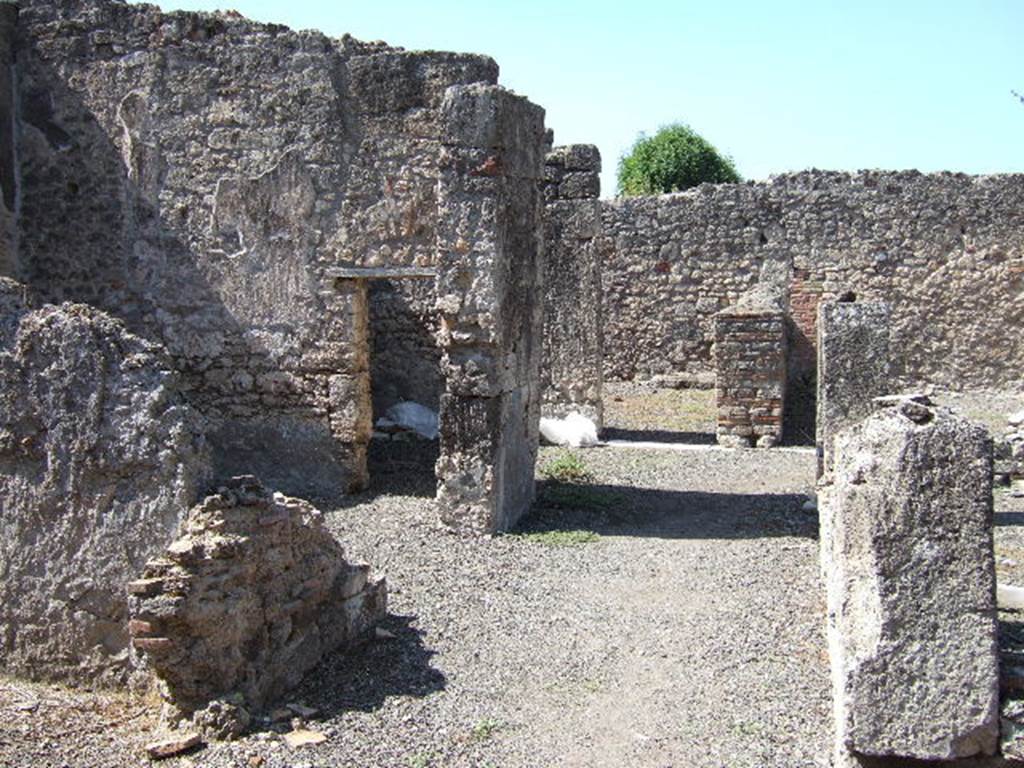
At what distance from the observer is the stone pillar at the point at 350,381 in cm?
980

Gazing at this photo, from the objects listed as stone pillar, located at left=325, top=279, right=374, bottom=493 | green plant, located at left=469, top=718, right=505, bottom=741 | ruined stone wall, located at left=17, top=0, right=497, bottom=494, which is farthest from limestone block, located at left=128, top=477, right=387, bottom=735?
ruined stone wall, located at left=17, top=0, right=497, bottom=494

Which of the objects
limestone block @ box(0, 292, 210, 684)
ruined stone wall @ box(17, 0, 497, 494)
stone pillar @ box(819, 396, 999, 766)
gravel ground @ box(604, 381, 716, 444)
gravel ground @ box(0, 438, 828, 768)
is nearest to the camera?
stone pillar @ box(819, 396, 999, 766)

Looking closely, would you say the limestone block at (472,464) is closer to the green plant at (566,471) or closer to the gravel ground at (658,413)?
the green plant at (566,471)

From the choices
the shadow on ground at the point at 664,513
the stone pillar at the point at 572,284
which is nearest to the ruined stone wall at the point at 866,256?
the stone pillar at the point at 572,284

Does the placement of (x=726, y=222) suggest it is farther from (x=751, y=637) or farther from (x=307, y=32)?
(x=751, y=637)

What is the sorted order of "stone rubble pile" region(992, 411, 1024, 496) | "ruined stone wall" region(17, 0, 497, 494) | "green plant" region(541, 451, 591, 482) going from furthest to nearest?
"green plant" region(541, 451, 591, 482)
"stone rubble pile" region(992, 411, 1024, 496)
"ruined stone wall" region(17, 0, 497, 494)

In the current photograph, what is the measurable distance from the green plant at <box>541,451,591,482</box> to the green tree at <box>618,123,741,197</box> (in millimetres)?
21851

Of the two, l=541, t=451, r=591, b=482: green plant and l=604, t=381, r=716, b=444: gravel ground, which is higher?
l=604, t=381, r=716, b=444: gravel ground

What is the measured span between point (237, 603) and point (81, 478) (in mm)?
957

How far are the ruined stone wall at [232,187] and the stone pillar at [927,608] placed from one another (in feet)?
20.7

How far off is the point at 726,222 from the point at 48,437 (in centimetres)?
1351

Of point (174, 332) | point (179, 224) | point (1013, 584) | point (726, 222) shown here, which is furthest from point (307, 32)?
point (726, 222)

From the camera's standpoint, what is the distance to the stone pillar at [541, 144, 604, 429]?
538 inches

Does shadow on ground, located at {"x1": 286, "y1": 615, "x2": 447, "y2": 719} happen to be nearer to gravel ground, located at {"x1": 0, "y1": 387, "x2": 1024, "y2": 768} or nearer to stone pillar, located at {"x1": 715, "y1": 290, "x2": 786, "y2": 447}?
gravel ground, located at {"x1": 0, "y1": 387, "x2": 1024, "y2": 768}
